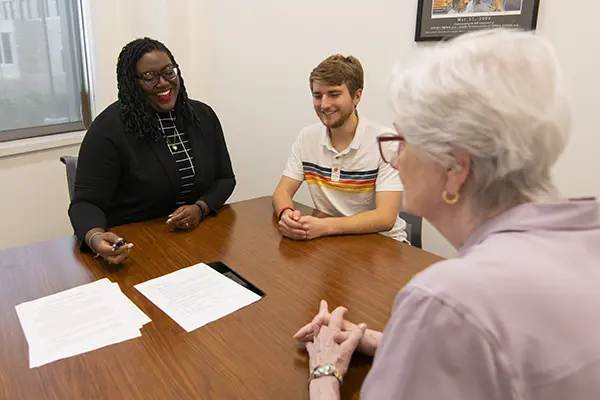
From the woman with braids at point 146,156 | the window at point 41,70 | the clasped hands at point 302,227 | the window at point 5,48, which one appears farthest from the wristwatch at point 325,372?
the window at point 5,48

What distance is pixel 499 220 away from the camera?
0.74 m

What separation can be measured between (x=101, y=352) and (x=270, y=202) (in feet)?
3.67

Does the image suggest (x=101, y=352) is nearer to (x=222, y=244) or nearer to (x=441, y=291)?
(x=222, y=244)

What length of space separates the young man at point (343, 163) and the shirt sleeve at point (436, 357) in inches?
41.4

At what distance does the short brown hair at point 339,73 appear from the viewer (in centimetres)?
183

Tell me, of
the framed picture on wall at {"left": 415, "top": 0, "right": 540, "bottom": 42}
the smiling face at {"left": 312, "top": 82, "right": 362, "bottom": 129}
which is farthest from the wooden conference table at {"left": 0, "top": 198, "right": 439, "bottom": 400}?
the framed picture on wall at {"left": 415, "top": 0, "right": 540, "bottom": 42}

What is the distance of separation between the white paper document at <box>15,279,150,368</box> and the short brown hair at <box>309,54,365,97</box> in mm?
1043

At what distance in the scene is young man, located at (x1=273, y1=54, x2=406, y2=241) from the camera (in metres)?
1.80

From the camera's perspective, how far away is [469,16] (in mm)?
2117

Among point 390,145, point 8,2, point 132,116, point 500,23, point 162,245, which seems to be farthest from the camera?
point 8,2

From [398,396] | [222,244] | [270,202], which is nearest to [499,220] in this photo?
[398,396]

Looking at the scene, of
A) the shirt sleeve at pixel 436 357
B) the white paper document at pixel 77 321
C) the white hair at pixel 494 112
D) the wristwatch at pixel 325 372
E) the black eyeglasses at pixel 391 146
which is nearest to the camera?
the shirt sleeve at pixel 436 357

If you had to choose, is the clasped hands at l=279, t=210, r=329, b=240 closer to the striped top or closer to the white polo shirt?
the white polo shirt

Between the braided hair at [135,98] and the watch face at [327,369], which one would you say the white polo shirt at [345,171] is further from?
the watch face at [327,369]
